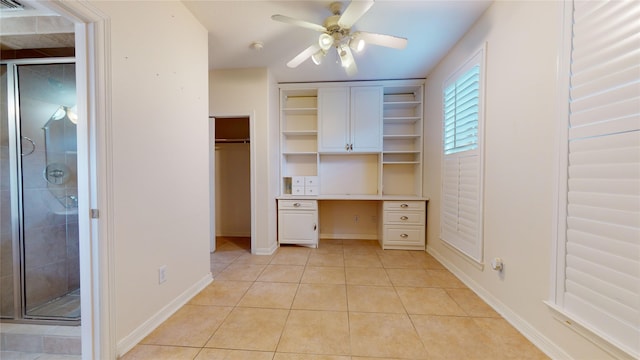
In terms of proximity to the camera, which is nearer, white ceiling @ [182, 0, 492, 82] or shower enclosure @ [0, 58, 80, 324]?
shower enclosure @ [0, 58, 80, 324]

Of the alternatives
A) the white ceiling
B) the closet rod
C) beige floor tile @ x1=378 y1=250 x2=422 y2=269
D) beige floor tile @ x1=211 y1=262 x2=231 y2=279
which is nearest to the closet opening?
the closet rod

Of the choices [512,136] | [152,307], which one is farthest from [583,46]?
[152,307]

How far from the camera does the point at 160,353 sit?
1.40 metres

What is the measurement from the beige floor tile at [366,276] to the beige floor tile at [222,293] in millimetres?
1055

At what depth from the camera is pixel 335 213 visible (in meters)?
4.01

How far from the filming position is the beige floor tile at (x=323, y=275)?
238 centimetres

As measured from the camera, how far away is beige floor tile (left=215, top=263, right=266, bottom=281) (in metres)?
2.45

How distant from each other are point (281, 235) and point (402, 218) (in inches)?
71.2

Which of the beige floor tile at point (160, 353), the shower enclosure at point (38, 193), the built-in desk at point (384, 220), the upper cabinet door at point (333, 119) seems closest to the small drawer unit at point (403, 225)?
the built-in desk at point (384, 220)

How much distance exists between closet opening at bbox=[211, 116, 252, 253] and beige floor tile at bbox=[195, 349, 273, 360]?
8.97 ft

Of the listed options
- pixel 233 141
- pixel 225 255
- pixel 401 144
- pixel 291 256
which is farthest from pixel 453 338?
pixel 233 141

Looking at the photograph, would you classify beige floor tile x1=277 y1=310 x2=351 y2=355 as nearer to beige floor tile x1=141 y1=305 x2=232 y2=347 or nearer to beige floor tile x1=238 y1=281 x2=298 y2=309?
beige floor tile x1=238 y1=281 x2=298 y2=309

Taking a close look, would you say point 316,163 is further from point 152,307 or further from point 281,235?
point 152,307

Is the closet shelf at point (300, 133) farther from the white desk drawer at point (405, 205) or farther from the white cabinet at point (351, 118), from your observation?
the white desk drawer at point (405, 205)
